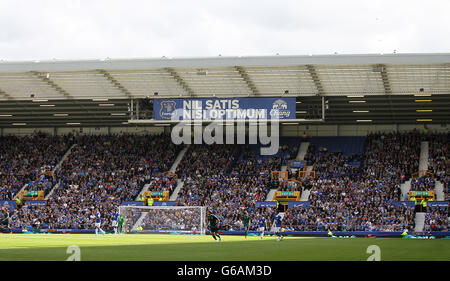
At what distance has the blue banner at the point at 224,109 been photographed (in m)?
49.3

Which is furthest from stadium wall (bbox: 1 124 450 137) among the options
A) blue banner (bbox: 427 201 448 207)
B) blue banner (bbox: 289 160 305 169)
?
blue banner (bbox: 427 201 448 207)

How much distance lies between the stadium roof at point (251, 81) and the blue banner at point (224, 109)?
1285mm

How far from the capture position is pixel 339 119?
62.5m

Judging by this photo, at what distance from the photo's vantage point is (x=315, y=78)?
47625 millimetres

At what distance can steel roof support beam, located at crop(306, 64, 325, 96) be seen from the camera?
45697mm

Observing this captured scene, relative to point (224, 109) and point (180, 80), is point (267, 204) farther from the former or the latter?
point (180, 80)

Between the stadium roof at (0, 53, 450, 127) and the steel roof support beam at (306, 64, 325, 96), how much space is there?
7cm

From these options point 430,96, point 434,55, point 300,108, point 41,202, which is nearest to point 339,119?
point 300,108

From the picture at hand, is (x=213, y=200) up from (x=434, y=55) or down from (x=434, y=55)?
down

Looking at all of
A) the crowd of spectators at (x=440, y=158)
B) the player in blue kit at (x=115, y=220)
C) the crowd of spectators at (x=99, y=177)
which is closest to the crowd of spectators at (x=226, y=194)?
the crowd of spectators at (x=99, y=177)

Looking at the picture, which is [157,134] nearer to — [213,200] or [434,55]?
[213,200]
